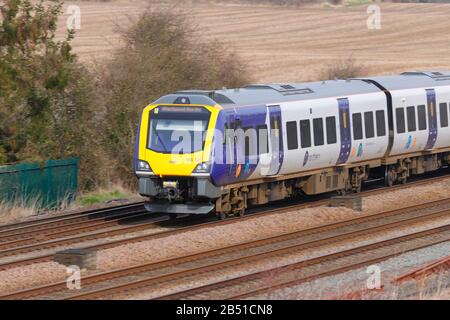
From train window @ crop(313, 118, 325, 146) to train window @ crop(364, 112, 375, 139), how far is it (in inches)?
84.7

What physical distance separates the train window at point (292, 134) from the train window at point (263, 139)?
0.92m

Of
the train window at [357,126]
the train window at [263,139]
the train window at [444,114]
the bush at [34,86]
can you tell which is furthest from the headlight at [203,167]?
the train window at [444,114]

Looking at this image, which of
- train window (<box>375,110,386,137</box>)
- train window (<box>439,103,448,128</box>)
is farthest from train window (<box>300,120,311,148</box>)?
train window (<box>439,103,448,128</box>)

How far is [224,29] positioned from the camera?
76562 mm

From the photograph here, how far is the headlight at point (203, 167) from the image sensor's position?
22.0 m

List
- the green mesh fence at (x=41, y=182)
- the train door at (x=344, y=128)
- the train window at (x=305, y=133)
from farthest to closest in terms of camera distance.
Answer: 1. the train door at (x=344, y=128)
2. the green mesh fence at (x=41, y=182)
3. the train window at (x=305, y=133)

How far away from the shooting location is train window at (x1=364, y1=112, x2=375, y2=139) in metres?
27.6

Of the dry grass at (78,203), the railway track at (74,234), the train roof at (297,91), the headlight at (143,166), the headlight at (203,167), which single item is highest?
the train roof at (297,91)

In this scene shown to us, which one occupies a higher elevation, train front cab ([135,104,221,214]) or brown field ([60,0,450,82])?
train front cab ([135,104,221,214])

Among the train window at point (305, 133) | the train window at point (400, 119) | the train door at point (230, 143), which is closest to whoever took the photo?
the train door at point (230, 143)

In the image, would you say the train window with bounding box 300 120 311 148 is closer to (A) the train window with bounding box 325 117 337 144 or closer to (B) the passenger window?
(A) the train window with bounding box 325 117 337 144

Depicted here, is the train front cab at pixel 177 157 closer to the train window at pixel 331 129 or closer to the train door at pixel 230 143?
the train door at pixel 230 143

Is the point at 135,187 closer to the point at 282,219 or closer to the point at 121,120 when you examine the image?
the point at 121,120
